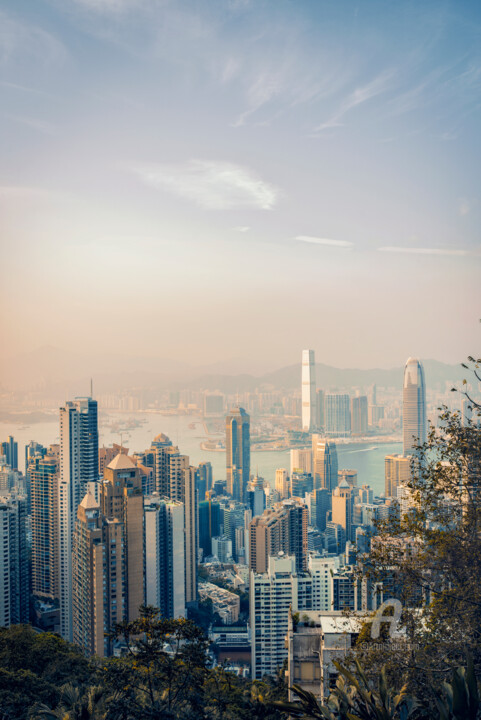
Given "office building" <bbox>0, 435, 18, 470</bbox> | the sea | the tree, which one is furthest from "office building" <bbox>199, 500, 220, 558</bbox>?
the tree

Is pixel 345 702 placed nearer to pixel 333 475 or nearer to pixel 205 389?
pixel 205 389

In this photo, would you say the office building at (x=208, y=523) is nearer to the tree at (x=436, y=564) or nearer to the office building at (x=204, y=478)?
the office building at (x=204, y=478)

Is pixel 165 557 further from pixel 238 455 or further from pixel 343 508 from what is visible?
pixel 238 455

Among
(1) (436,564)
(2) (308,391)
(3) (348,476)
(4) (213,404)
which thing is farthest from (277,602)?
(3) (348,476)

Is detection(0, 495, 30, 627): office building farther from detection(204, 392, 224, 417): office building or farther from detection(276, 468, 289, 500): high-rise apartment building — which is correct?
detection(276, 468, 289, 500): high-rise apartment building

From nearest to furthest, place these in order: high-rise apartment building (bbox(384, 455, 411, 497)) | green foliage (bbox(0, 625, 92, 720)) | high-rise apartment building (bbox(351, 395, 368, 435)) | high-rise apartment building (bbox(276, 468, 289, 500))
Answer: green foliage (bbox(0, 625, 92, 720)), high-rise apartment building (bbox(384, 455, 411, 497)), high-rise apartment building (bbox(351, 395, 368, 435)), high-rise apartment building (bbox(276, 468, 289, 500))
